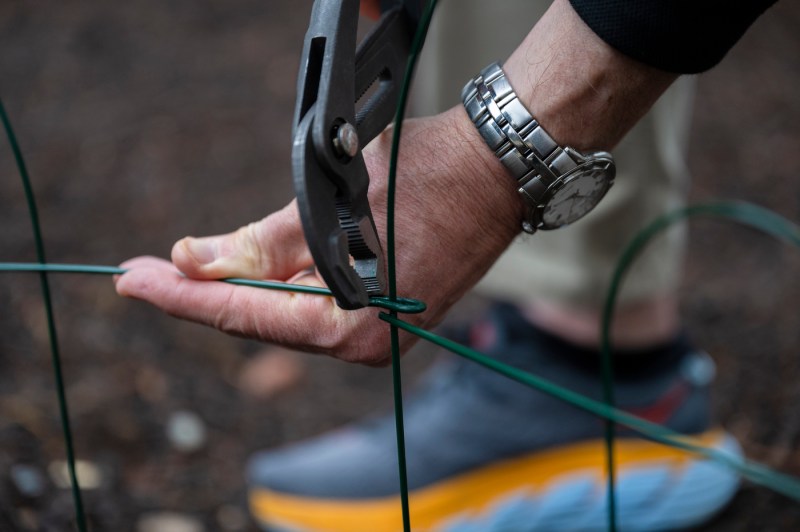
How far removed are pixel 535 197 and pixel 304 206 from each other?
0.21 metres

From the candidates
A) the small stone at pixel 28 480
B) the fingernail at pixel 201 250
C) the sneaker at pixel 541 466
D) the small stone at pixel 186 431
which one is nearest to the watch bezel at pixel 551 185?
the fingernail at pixel 201 250

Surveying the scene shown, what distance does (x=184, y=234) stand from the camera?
219cm

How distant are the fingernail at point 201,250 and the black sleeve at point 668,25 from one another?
1.20ft

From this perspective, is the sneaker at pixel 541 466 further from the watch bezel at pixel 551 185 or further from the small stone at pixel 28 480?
the watch bezel at pixel 551 185

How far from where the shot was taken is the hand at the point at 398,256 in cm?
68

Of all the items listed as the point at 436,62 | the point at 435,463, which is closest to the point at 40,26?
the point at 436,62

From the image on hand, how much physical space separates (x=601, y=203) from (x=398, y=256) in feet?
1.99

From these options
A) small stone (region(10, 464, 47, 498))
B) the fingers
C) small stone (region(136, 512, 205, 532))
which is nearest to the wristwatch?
the fingers

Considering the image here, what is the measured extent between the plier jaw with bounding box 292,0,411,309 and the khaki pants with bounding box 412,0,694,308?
56cm

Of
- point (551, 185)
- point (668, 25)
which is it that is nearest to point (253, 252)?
point (551, 185)

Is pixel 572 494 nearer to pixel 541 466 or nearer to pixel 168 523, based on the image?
pixel 541 466

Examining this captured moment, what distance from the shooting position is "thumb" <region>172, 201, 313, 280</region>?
0.71 m

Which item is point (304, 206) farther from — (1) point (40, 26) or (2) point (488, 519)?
(1) point (40, 26)

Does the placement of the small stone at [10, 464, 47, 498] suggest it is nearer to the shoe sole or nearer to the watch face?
the shoe sole
